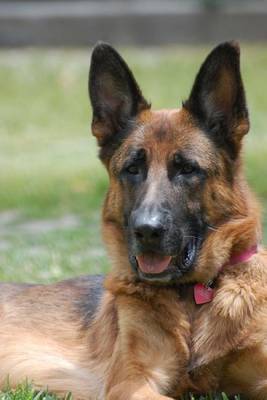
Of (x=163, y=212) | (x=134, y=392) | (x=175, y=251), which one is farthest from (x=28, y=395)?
(x=163, y=212)

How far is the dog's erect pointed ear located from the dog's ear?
0.34 m

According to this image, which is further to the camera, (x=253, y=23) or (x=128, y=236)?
(x=253, y=23)

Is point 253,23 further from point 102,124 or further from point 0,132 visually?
point 102,124

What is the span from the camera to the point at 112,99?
5707 millimetres

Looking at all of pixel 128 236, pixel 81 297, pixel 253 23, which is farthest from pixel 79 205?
pixel 253 23

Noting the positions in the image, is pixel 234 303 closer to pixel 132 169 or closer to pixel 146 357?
pixel 146 357

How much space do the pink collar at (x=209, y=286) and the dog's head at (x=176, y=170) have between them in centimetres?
10

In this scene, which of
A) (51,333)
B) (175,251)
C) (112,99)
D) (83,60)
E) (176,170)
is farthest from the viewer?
(83,60)

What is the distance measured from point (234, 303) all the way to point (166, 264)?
39 cm

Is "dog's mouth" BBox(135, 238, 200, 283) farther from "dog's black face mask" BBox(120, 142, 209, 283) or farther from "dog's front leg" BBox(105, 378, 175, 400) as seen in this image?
"dog's front leg" BBox(105, 378, 175, 400)

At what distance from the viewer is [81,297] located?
243 inches

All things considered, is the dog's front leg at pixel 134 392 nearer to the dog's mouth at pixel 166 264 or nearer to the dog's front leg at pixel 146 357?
the dog's front leg at pixel 146 357

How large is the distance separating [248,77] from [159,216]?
16.8 metres

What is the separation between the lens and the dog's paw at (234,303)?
5.14m
